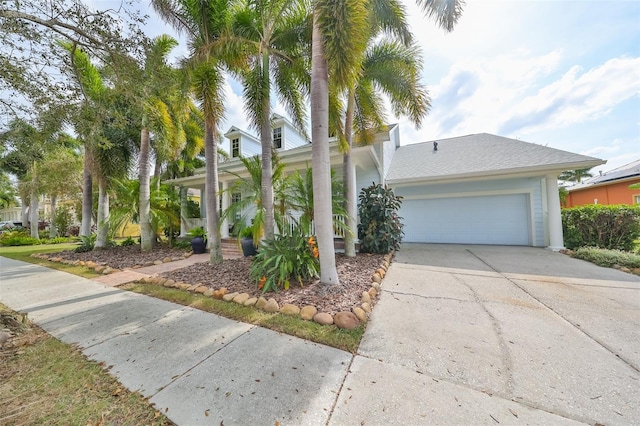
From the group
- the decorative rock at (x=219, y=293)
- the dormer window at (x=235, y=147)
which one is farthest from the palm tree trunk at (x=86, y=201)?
the decorative rock at (x=219, y=293)

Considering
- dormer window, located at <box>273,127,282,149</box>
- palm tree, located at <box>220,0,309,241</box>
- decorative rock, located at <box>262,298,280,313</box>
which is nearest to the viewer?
decorative rock, located at <box>262,298,280,313</box>

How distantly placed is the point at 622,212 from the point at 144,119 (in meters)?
13.7

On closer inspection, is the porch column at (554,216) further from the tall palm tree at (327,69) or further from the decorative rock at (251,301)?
the decorative rock at (251,301)

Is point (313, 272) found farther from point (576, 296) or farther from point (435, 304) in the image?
point (576, 296)

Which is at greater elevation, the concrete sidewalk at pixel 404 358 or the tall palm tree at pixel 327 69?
the tall palm tree at pixel 327 69

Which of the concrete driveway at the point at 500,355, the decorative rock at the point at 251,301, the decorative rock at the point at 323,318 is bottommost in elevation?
the concrete driveway at the point at 500,355

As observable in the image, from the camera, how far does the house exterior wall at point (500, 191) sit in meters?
8.30

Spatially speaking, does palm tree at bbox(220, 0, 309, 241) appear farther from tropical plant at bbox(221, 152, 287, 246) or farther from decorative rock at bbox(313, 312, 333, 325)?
decorative rock at bbox(313, 312, 333, 325)

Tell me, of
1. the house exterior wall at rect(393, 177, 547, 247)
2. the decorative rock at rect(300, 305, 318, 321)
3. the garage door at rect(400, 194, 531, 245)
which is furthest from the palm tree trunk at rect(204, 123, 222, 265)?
the garage door at rect(400, 194, 531, 245)

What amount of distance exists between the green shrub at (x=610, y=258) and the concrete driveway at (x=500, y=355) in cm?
88

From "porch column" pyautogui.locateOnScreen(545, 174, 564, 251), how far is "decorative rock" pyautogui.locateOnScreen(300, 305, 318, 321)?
885 cm

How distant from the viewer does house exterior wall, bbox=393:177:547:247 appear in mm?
8297

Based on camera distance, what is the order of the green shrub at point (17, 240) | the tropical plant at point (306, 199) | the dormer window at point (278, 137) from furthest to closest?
the green shrub at point (17, 240), the dormer window at point (278, 137), the tropical plant at point (306, 199)

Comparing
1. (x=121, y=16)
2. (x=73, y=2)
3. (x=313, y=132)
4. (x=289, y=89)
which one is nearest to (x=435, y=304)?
(x=313, y=132)
